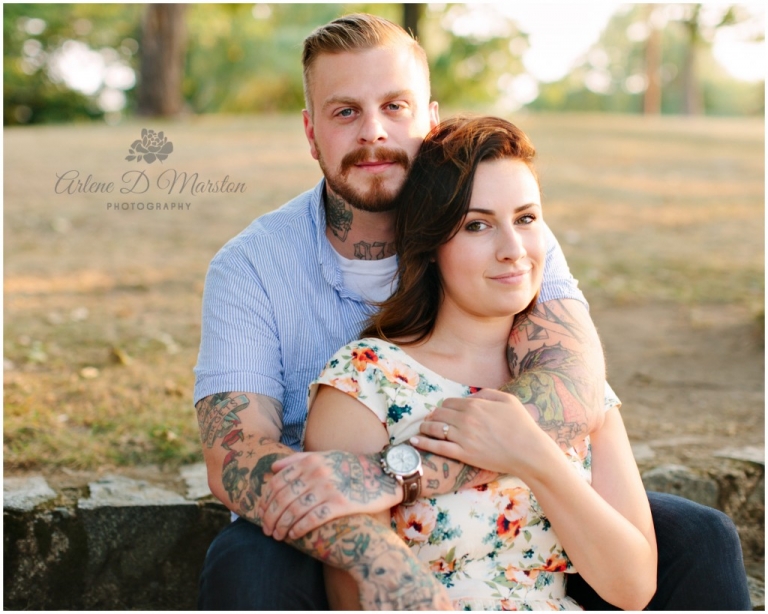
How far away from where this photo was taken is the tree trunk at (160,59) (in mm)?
14445

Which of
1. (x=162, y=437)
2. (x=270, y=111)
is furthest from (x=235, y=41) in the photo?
(x=162, y=437)

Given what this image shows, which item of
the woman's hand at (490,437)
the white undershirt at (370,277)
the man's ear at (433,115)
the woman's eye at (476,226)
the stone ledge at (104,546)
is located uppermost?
the man's ear at (433,115)

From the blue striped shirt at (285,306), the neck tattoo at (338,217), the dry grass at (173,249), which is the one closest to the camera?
the blue striped shirt at (285,306)

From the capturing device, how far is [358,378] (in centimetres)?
226

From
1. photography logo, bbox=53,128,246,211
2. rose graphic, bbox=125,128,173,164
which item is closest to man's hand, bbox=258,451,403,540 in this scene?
photography logo, bbox=53,128,246,211

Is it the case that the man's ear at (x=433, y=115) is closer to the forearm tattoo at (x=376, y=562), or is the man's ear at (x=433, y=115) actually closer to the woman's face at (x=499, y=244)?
the woman's face at (x=499, y=244)

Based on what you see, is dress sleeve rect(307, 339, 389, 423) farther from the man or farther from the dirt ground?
the dirt ground

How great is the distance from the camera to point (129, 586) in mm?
3113

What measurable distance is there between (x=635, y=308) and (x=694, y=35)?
2.38 metres

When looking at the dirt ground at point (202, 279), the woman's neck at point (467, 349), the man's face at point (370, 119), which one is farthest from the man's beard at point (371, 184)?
the dirt ground at point (202, 279)

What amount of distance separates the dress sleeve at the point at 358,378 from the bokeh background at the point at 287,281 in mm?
1446

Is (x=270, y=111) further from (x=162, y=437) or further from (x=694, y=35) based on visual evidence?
(x=162, y=437)

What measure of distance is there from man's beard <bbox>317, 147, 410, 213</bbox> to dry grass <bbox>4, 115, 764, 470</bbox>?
667mm

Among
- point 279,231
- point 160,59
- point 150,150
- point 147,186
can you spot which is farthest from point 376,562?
point 160,59
